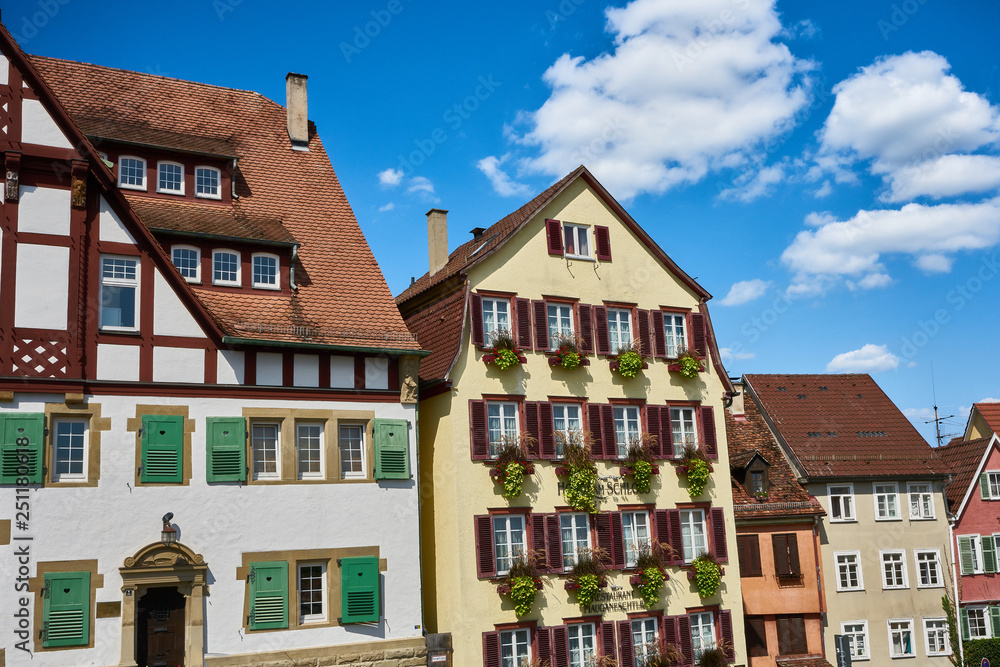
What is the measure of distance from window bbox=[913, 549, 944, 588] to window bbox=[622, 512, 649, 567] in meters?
14.6

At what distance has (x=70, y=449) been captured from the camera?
21703 millimetres

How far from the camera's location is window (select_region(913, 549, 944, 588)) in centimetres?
3762

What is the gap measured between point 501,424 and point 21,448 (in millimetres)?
12346

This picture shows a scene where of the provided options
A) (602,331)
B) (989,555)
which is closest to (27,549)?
(602,331)

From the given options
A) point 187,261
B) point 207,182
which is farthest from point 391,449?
point 207,182

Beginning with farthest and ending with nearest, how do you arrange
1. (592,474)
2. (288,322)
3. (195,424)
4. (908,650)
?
(908,650) → (592,474) → (288,322) → (195,424)

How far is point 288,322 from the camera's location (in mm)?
24391

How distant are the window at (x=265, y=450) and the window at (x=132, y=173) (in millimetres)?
7254

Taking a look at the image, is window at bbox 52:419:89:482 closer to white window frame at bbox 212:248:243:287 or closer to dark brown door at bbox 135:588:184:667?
dark brown door at bbox 135:588:184:667

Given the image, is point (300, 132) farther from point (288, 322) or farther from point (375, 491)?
point (375, 491)

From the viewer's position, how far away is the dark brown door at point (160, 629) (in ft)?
72.0

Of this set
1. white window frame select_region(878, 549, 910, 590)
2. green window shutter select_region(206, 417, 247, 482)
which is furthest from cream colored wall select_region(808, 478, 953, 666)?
green window shutter select_region(206, 417, 247, 482)

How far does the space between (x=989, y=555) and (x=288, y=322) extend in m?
30.0

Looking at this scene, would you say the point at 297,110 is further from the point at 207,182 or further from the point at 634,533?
the point at 634,533
